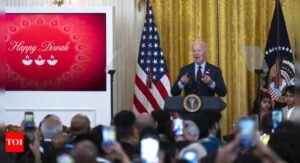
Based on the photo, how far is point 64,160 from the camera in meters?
4.50

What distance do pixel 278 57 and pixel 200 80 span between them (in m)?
2.83

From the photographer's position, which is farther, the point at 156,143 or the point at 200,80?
the point at 200,80

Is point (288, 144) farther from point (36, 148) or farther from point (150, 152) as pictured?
point (36, 148)

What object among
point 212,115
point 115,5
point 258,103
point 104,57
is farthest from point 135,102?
point 212,115

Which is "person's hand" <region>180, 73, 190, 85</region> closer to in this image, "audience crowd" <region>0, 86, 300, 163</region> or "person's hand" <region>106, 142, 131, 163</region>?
"audience crowd" <region>0, 86, 300, 163</region>

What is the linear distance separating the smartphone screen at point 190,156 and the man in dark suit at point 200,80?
3551 millimetres

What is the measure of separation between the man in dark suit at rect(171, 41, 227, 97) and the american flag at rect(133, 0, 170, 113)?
2423mm

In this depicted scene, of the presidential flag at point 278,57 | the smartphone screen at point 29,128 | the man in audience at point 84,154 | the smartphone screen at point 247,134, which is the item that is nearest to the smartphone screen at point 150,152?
the man in audience at point 84,154

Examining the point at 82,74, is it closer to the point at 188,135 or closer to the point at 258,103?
the point at 258,103

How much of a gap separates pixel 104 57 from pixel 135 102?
0.90 meters

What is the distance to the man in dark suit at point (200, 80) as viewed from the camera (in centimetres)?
892

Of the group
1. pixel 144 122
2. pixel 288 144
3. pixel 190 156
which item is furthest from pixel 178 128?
pixel 288 144

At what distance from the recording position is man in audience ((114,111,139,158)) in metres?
6.04

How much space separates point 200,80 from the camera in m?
9.05
